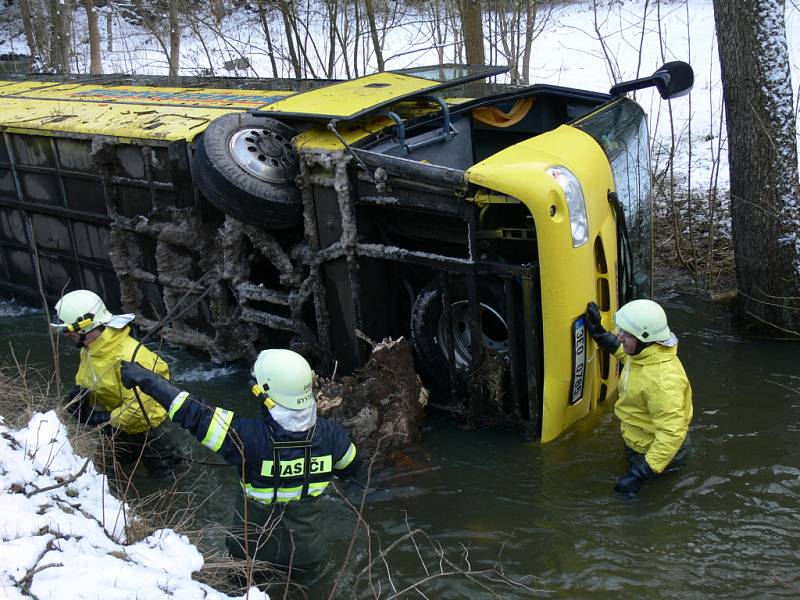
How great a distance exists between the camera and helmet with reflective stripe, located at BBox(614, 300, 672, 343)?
14.2ft

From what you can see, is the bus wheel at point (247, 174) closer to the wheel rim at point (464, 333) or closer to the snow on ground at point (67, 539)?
the wheel rim at point (464, 333)

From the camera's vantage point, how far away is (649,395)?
4.34 m

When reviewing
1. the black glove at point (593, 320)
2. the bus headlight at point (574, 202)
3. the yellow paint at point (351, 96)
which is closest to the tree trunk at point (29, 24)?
the yellow paint at point (351, 96)

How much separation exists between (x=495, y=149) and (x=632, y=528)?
335cm

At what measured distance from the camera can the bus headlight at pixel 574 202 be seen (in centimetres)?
462

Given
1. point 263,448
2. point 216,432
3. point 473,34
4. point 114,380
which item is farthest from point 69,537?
point 473,34

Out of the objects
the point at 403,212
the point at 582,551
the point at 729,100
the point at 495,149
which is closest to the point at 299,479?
the point at 582,551

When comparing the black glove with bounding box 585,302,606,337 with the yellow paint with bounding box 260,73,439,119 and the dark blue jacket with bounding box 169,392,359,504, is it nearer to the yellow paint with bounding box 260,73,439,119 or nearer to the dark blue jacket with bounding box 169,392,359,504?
the dark blue jacket with bounding box 169,392,359,504

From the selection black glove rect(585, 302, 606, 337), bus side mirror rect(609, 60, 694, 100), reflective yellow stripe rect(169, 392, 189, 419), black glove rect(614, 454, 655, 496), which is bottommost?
black glove rect(614, 454, 655, 496)

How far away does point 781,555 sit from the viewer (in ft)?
13.1

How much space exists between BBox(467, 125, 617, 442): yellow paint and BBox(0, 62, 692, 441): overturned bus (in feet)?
0.04

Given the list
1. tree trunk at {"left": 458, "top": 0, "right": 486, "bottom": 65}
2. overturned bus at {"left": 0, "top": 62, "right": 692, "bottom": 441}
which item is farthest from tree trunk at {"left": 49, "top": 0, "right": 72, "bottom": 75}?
overturned bus at {"left": 0, "top": 62, "right": 692, "bottom": 441}

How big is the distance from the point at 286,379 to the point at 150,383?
0.73 m

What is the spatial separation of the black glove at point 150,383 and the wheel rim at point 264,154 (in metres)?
1.99
